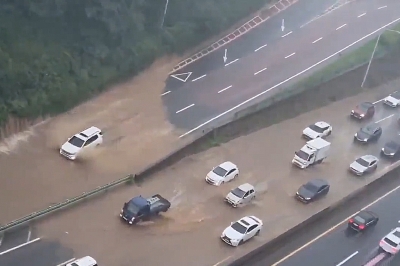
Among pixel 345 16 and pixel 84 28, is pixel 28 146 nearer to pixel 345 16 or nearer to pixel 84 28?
pixel 84 28

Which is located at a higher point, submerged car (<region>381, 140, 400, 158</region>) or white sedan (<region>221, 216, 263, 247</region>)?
white sedan (<region>221, 216, 263, 247</region>)

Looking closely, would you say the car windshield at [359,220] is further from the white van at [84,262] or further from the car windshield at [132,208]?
the white van at [84,262]

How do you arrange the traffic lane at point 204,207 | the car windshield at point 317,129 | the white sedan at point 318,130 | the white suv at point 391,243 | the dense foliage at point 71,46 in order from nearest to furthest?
the traffic lane at point 204,207
the white suv at point 391,243
the dense foliage at point 71,46
the white sedan at point 318,130
the car windshield at point 317,129

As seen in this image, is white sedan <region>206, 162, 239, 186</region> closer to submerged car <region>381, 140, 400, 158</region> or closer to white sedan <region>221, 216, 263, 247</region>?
white sedan <region>221, 216, 263, 247</region>

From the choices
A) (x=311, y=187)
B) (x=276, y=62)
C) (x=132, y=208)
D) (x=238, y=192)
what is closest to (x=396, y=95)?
(x=276, y=62)

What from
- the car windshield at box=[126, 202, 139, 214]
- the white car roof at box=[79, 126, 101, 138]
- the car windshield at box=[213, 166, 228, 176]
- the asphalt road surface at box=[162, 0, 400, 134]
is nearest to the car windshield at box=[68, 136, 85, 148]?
the white car roof at box=[79, 126, 101, 138]

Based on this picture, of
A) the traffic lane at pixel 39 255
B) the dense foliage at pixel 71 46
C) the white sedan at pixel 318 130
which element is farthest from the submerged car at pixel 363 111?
the traffic lane at pixel 39 255

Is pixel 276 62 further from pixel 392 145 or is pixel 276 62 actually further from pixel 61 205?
pixel 61 205
